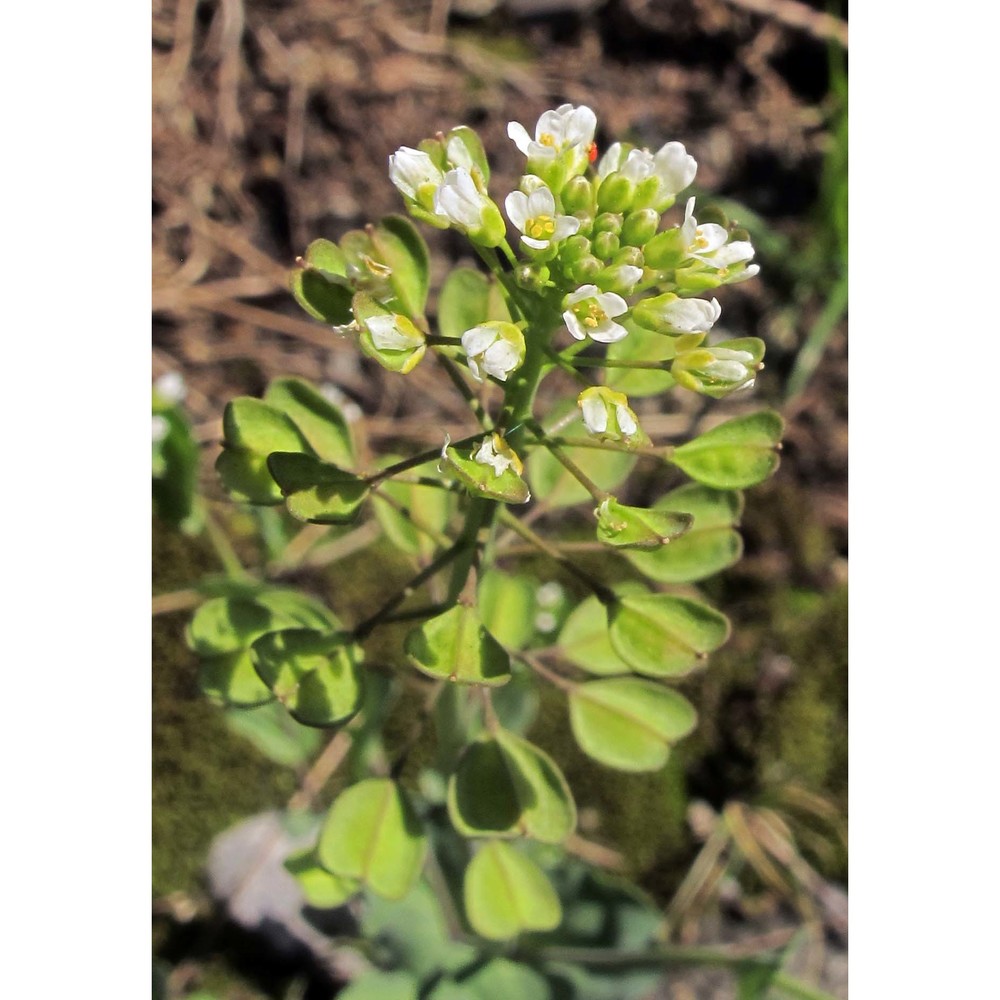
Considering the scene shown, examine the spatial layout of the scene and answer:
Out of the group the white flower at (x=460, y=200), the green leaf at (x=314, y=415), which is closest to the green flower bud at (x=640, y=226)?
the white flower at (x=460, y=200)

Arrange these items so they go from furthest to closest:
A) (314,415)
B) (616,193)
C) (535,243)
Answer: (314,415) < (616,193) < (535,243)

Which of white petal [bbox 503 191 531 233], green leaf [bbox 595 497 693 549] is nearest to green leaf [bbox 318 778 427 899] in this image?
green leaf [bbox 595 497 693 549]

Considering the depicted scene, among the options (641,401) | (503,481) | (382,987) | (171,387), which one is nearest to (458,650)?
(503,481)

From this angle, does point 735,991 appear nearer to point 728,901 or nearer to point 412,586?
point 728,901

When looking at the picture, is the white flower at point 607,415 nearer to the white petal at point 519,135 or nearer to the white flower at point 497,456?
the white flower at point 497,456

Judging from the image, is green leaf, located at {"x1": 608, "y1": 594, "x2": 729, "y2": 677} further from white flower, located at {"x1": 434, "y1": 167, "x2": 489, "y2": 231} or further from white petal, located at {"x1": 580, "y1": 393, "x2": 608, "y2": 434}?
white flower, located at {"x1": 434, "y1": 167, "x2": 489, "y2": 231}

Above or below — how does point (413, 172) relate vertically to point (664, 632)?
above

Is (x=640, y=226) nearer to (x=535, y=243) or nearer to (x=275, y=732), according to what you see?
(x=535, y=243)

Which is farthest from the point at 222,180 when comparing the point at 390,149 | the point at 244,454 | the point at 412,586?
the point at 412,586
